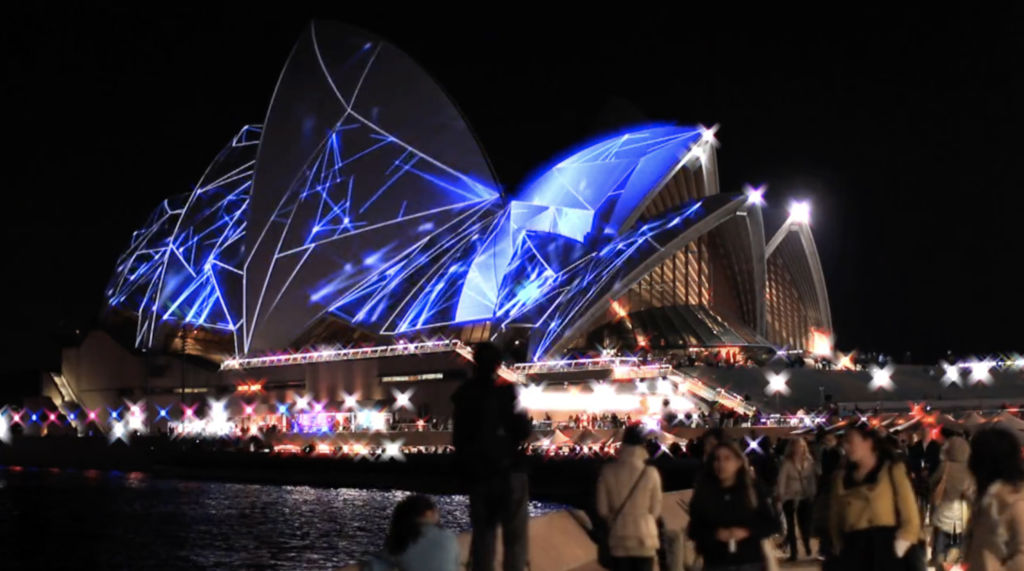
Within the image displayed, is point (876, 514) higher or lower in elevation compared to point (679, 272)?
lower

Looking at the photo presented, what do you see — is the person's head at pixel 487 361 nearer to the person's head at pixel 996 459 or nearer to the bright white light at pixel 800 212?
the person's head at pixel 996 459

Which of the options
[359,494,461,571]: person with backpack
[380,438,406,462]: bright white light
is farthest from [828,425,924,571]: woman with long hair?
[380,438,406,462]: bright white light

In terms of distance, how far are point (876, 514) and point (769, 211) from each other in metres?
46.3

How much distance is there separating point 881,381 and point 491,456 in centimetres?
3886

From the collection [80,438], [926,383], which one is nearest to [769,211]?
[926,383]

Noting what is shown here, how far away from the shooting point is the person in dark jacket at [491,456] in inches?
245

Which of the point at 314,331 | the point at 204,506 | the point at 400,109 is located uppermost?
the point at 400,109

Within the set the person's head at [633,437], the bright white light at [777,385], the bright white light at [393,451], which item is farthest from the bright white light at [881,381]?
the person's head at [633,437]

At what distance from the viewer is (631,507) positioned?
6.39 m

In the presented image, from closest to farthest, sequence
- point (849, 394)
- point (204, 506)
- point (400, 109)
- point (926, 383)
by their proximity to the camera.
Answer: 1. point (204, 506)
2. point (849, 394)
3. point (926, 383)
4. point (400, 109)

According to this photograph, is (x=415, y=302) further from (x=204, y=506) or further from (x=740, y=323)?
(x=204, y=506)

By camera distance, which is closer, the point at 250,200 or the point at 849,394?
the point at 849,394

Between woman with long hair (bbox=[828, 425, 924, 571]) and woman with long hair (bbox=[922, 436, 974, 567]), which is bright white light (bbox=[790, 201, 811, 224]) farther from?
woman with long hair (bbox=[828, 425, 924, 571])

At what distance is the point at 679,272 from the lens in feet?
164
